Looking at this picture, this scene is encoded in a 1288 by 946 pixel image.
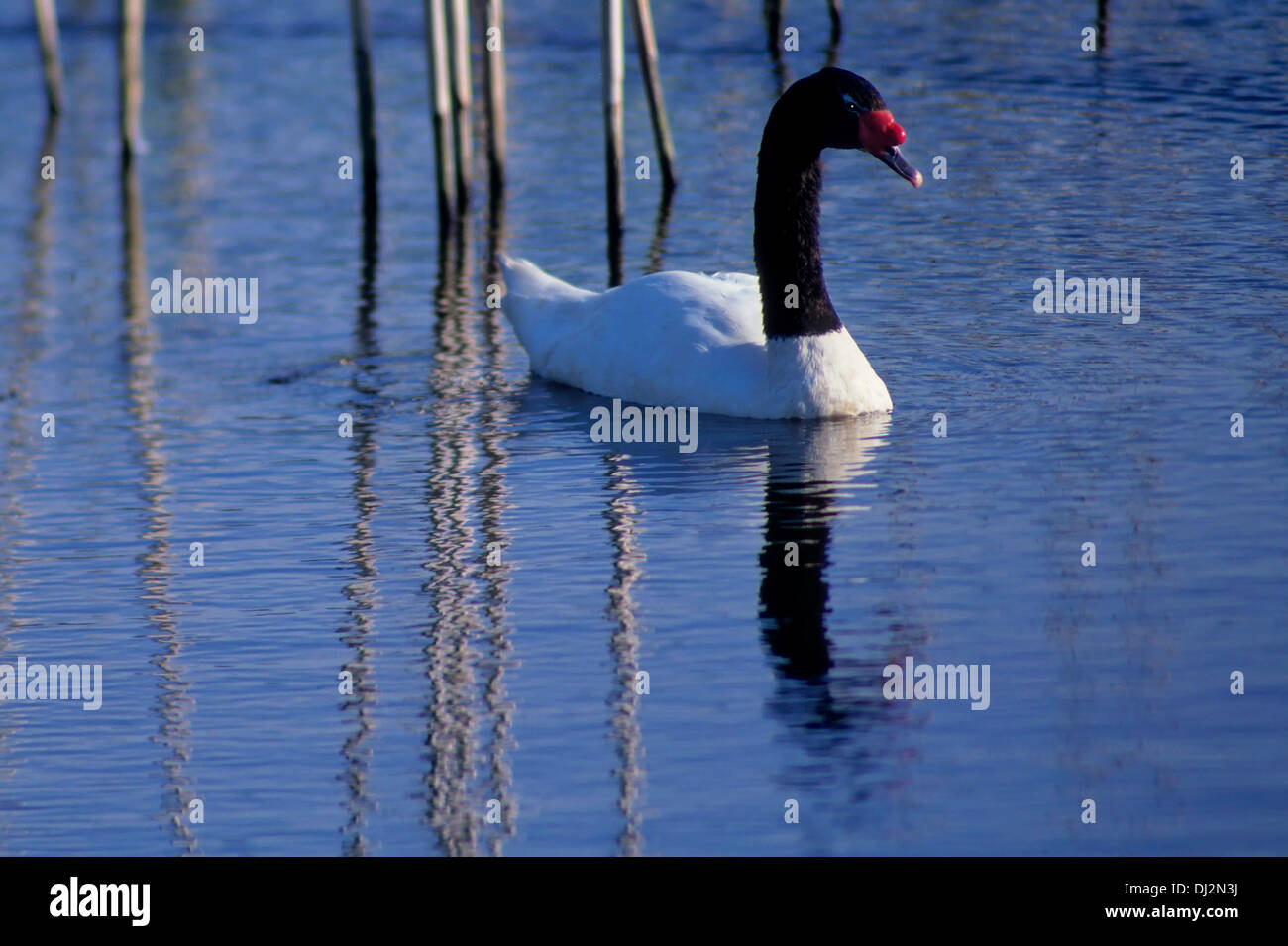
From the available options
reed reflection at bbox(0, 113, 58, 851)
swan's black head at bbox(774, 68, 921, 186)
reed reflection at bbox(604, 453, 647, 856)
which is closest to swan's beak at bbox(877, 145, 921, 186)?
swan's black head at bbox(774, 68, 921, 186)

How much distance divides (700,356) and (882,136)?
1.87 m

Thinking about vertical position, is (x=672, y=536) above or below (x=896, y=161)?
below

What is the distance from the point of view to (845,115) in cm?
1448

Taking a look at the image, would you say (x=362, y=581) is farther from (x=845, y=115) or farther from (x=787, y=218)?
(x=845, y=115)

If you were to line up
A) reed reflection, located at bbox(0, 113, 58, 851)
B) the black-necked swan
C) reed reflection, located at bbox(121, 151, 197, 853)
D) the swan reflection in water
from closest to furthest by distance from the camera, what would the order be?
the swan reflection in water → reed reflection, located at bbox(121, 151, 197, 853) → reed reflection, located at bbox(0, 113, 58, 851) → the black-necked swan

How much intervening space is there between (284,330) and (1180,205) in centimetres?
795

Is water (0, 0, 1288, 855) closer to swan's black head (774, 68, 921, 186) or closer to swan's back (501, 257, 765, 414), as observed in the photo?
swan's back (501, 257, 765, 414)

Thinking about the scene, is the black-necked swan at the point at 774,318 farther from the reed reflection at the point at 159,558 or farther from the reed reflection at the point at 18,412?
the reed reflection at the point at 18,412

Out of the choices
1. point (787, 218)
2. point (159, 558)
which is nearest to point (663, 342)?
point (787, 218)

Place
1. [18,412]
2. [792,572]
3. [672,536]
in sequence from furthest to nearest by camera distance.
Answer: [18,412] < [672,536] < [792,572]

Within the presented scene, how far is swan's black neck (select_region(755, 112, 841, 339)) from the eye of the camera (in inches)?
579

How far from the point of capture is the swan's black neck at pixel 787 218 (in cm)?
1472

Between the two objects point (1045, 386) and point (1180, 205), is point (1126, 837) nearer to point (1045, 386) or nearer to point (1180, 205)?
point (1045, 386)
